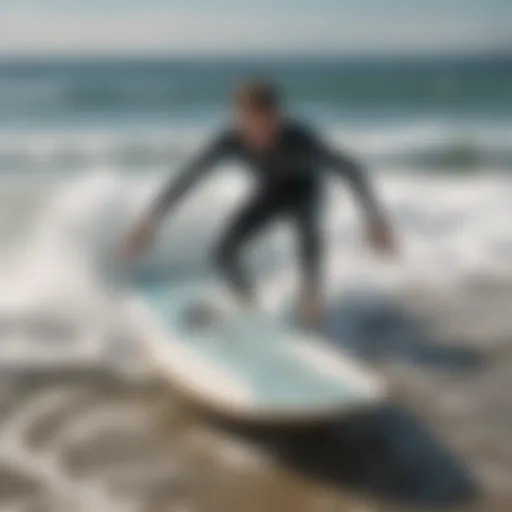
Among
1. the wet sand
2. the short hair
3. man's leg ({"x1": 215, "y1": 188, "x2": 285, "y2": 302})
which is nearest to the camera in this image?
the wet sand

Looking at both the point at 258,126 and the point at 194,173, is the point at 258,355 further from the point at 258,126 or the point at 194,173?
the point at 258,126

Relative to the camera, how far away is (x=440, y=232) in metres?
4.56

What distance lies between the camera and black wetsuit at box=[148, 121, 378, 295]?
283 centimetres

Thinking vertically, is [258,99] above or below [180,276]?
below

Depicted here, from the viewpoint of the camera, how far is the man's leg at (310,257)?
3.09 meters

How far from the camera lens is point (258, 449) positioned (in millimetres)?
2340

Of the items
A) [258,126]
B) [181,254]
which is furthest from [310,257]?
[181,254]

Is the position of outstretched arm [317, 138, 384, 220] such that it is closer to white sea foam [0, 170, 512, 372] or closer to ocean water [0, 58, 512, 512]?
ocean water [0, 58, 512, 512]

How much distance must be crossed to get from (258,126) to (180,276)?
5.23ft

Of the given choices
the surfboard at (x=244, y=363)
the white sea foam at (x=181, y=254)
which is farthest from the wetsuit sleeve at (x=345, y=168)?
the white sea foam at (x=181, y=254)

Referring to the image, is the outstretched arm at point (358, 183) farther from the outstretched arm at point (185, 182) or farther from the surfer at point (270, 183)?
the outstretched arm at point (185, 182)

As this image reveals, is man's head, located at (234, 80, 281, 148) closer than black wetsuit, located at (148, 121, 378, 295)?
Yes

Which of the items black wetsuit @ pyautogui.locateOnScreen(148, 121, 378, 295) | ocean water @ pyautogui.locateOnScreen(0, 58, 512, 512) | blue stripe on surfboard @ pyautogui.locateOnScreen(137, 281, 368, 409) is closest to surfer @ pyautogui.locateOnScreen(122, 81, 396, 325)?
black wetsuit @ pyautogui.locateOnScreen(148, 121, 378, 295)

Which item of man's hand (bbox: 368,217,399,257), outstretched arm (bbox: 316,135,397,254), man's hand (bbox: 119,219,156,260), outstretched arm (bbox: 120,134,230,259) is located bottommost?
man's hand (bbox: 119,219,156,260)
